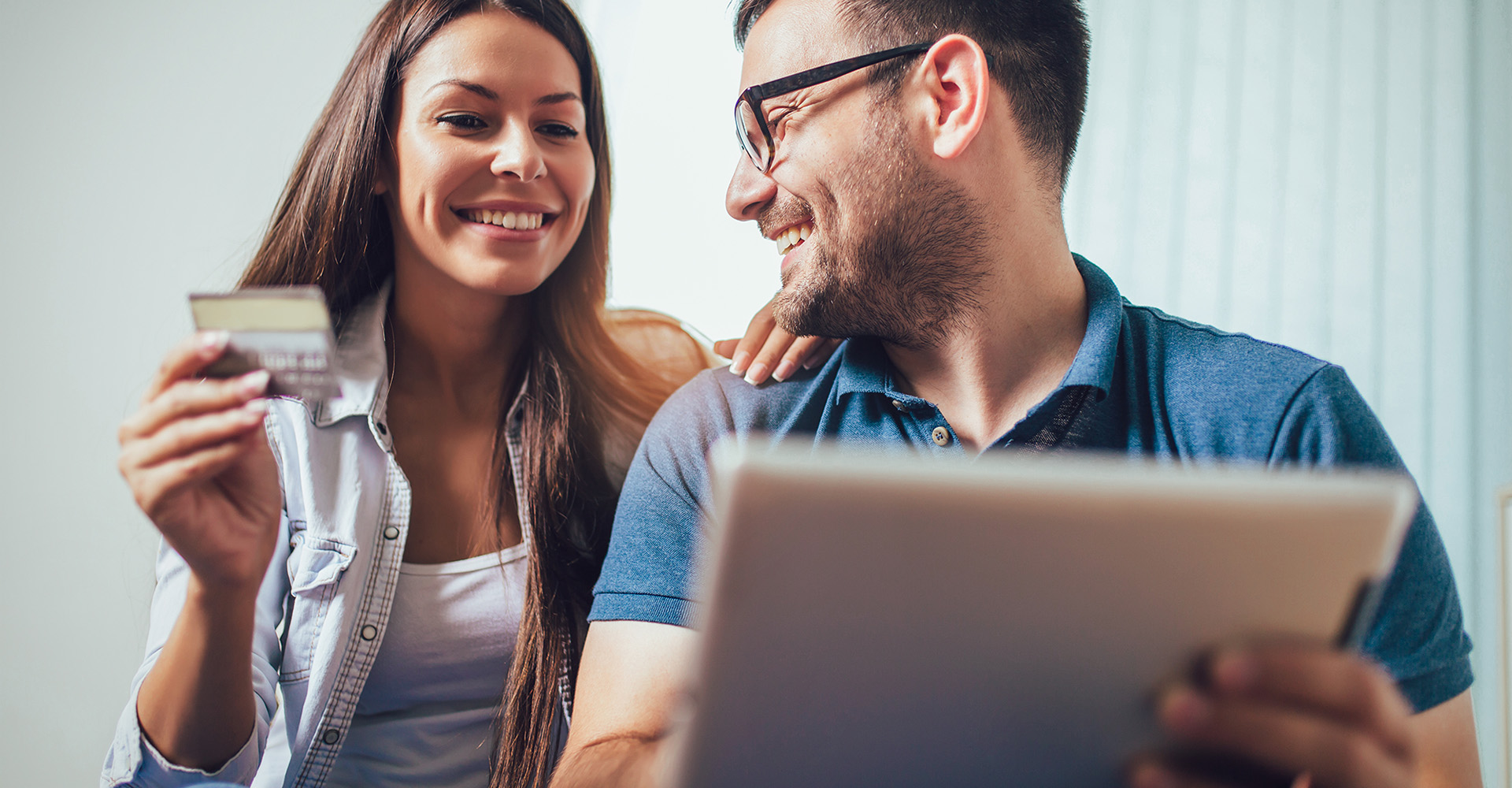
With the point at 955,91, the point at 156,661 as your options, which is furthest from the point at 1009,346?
the point at 156,661

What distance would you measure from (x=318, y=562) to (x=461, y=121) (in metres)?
0.67

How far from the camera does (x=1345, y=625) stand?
1.69ft

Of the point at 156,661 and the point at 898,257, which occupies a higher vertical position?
the point at 898,257

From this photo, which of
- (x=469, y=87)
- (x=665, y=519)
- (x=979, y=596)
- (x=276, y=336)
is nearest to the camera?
(x=979, y=596)

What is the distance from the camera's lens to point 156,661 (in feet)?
3.50

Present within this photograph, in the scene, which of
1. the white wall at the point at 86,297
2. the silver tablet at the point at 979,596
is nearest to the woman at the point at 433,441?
the white wall at the point at 86,297

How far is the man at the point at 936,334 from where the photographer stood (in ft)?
3.01

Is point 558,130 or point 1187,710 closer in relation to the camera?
point 1187,710

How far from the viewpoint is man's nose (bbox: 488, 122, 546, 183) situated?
1.29 m

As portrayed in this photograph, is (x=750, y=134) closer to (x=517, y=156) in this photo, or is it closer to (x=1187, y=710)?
(x=517, y=156)

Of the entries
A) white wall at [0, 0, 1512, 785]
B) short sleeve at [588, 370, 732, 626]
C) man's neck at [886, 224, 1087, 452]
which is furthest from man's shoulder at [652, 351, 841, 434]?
white wall at [0, 0, 1512, 785]

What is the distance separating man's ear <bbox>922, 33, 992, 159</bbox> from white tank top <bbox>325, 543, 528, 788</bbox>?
83 cm

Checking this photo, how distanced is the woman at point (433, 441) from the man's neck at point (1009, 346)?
205mm

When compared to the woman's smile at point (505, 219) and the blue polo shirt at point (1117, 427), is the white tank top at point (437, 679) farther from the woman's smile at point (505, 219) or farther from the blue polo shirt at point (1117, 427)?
the woman's smile at point (505, 219)
